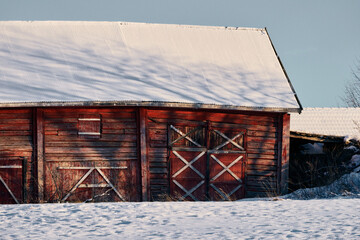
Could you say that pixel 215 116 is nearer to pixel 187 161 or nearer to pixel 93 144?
pixel 187 161

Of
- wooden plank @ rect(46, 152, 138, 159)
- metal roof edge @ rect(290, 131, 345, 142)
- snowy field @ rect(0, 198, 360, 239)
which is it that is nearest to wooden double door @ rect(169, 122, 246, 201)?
wooden plank @ rect(46, 152, 138, 159)

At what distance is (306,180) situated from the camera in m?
17.5

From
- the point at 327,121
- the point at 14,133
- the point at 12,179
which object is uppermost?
the point at 327,121

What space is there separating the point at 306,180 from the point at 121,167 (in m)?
6.64

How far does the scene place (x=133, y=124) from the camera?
584 inches

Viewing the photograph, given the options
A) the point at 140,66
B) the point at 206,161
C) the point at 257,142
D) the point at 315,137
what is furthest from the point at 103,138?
the point at 315,137

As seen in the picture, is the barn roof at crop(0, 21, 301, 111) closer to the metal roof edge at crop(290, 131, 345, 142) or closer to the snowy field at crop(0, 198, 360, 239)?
the metal roof edge at crop(290, 131, 345, 142)

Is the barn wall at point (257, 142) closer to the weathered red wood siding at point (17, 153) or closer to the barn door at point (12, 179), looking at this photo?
the weathered red wood siding at point (17, 153)

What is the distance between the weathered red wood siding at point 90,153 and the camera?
1441 cm

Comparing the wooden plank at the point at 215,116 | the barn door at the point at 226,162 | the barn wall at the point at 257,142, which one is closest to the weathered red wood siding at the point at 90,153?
the wooden plank at the point at 215,116

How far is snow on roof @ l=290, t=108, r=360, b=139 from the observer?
21625 millimetres

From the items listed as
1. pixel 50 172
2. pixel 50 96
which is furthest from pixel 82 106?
pixel 50 172

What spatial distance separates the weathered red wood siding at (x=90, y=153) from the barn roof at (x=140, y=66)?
0.67m

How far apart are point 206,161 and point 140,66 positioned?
393 centimetres
